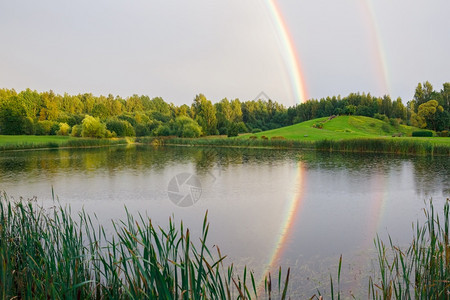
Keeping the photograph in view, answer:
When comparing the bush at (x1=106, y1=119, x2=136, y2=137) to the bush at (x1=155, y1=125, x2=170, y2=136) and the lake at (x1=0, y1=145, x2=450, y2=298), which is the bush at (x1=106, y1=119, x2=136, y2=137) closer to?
the bush at (x1=155, y1=125, x2=170, y2=136)

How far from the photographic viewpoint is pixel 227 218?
27.7 ft

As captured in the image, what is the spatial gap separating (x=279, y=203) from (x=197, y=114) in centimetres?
5681

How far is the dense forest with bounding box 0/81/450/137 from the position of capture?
50031mm

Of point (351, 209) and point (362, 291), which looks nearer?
point (362, 291)

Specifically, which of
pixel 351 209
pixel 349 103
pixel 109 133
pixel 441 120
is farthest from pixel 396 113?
pixel 351 209

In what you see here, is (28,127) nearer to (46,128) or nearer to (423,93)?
(46,128)

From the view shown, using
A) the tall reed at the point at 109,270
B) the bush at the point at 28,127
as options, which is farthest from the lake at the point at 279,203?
the bush at the point at 28,127

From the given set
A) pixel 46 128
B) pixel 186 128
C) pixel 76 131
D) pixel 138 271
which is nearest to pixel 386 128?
pixel 186 128

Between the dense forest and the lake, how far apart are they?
37.6 metres

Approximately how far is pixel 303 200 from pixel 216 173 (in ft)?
22.6

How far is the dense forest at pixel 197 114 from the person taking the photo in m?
50.0

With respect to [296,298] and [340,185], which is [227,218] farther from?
[340,185]

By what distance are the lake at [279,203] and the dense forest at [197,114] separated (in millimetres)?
37584

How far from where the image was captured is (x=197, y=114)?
217ft
